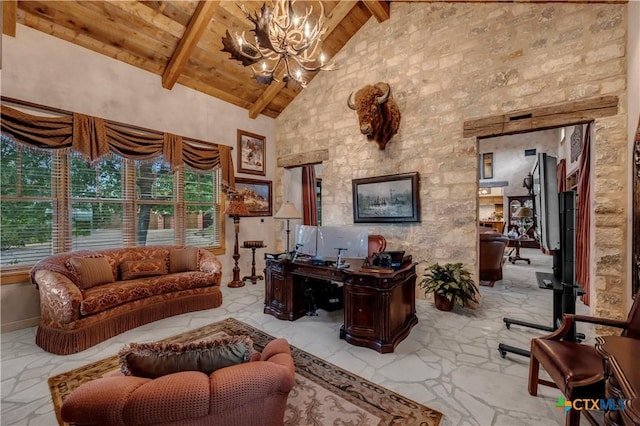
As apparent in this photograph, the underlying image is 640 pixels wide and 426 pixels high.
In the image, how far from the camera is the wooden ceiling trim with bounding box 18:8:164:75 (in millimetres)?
3367

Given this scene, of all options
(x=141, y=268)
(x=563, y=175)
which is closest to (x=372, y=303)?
(x=141, y=268)

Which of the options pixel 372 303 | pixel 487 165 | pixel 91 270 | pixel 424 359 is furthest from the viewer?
pixel 487 165

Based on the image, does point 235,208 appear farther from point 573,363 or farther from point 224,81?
point 573,363

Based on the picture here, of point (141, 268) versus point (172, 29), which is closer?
point (141, 268)

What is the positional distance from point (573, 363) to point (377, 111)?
3711 millimetres

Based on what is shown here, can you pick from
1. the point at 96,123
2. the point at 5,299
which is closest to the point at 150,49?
the point at 96,123

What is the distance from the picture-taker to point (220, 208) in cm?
538

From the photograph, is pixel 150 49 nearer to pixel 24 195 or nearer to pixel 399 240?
pixel 24 195

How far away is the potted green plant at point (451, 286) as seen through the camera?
366 centimetres

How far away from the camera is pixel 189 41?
4062 millimetres

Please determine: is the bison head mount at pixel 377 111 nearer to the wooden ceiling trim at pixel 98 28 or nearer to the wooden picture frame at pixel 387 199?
the wooden picture frame at pixel 387 199

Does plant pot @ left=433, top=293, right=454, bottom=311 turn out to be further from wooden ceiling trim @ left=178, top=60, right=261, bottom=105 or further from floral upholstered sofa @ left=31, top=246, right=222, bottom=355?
wooden ceiling trim @ left=178, top=60, right=261, bottom=105

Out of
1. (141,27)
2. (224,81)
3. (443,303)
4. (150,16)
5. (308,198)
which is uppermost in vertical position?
(150,16)

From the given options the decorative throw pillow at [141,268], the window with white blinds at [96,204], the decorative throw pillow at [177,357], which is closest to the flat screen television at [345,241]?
the decorative throw pillow at [177,357]
